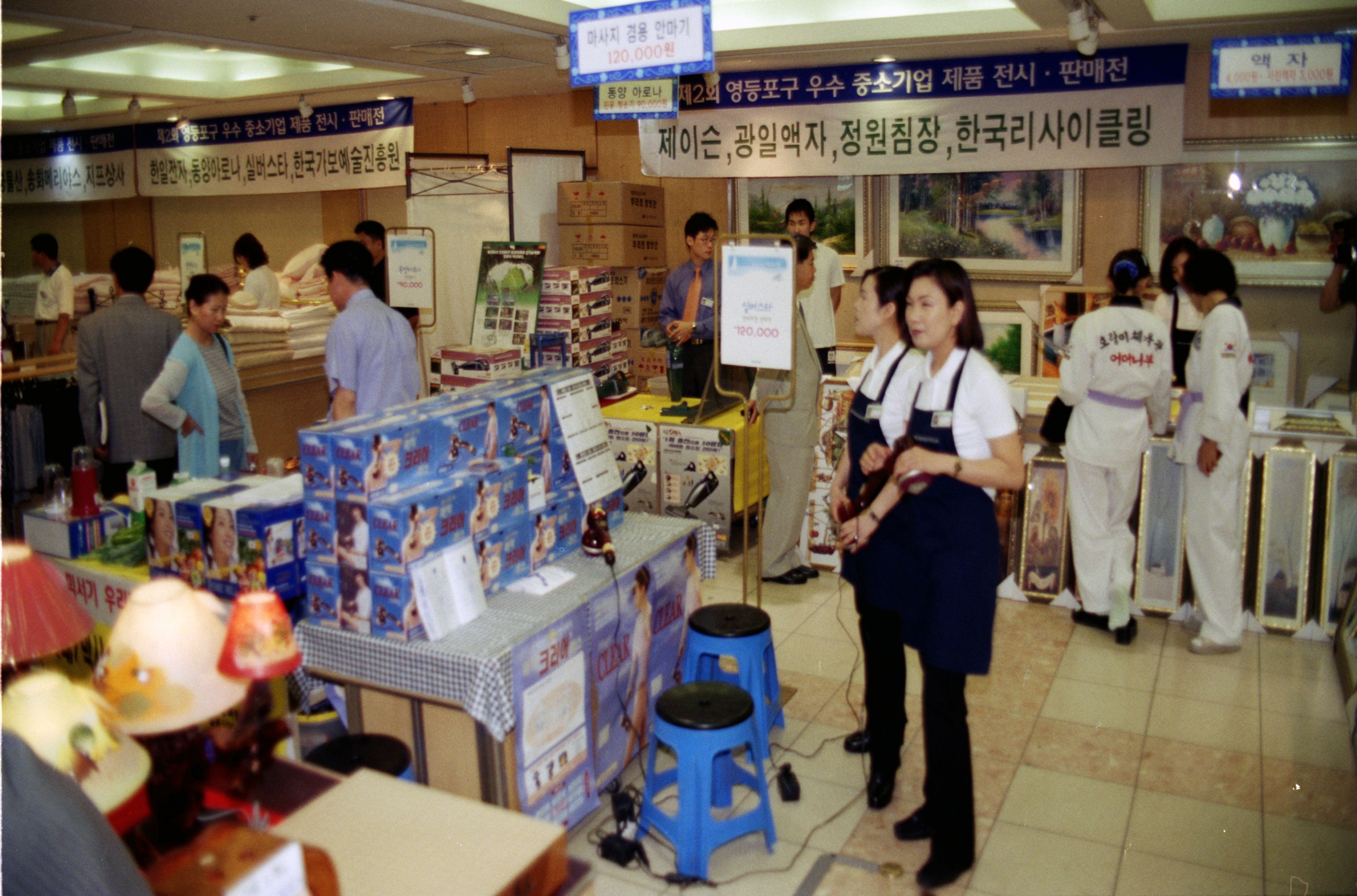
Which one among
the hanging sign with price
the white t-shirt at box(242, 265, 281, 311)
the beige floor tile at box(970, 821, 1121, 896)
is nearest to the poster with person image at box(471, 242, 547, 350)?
the white t-shirt at box(242, 265, 281, 311)

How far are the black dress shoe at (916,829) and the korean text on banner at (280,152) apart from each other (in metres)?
7.54

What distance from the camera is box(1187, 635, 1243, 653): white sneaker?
4738 millimetres

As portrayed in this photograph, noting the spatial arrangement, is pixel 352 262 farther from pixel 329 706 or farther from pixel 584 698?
pixel 584 698

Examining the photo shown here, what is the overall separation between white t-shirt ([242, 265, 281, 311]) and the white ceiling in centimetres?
162

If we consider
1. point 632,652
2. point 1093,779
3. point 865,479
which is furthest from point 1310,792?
point 632,652

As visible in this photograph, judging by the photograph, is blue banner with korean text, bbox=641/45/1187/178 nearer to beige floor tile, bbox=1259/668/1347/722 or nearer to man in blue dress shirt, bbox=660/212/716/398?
man in blue dress shirt, bbox=660/212/716/398

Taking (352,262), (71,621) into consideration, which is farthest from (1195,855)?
(352,262)

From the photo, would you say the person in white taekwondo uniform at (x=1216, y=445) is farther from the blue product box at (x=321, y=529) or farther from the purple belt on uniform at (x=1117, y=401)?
the blue product box at (x=321, y=529)

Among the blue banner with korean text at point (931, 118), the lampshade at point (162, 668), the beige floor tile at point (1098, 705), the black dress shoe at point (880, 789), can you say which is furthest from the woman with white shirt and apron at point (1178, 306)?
the lampshade at point (162, 668)

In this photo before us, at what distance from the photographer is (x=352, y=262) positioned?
435 cm

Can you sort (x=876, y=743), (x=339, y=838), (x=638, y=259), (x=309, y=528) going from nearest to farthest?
(x=339, y=838), (x=309, y=528), (x=876, y=743), (x=638, y=259)

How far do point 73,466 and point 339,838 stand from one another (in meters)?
2.80

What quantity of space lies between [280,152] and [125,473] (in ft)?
20.3

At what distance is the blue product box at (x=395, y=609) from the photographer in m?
2.91
